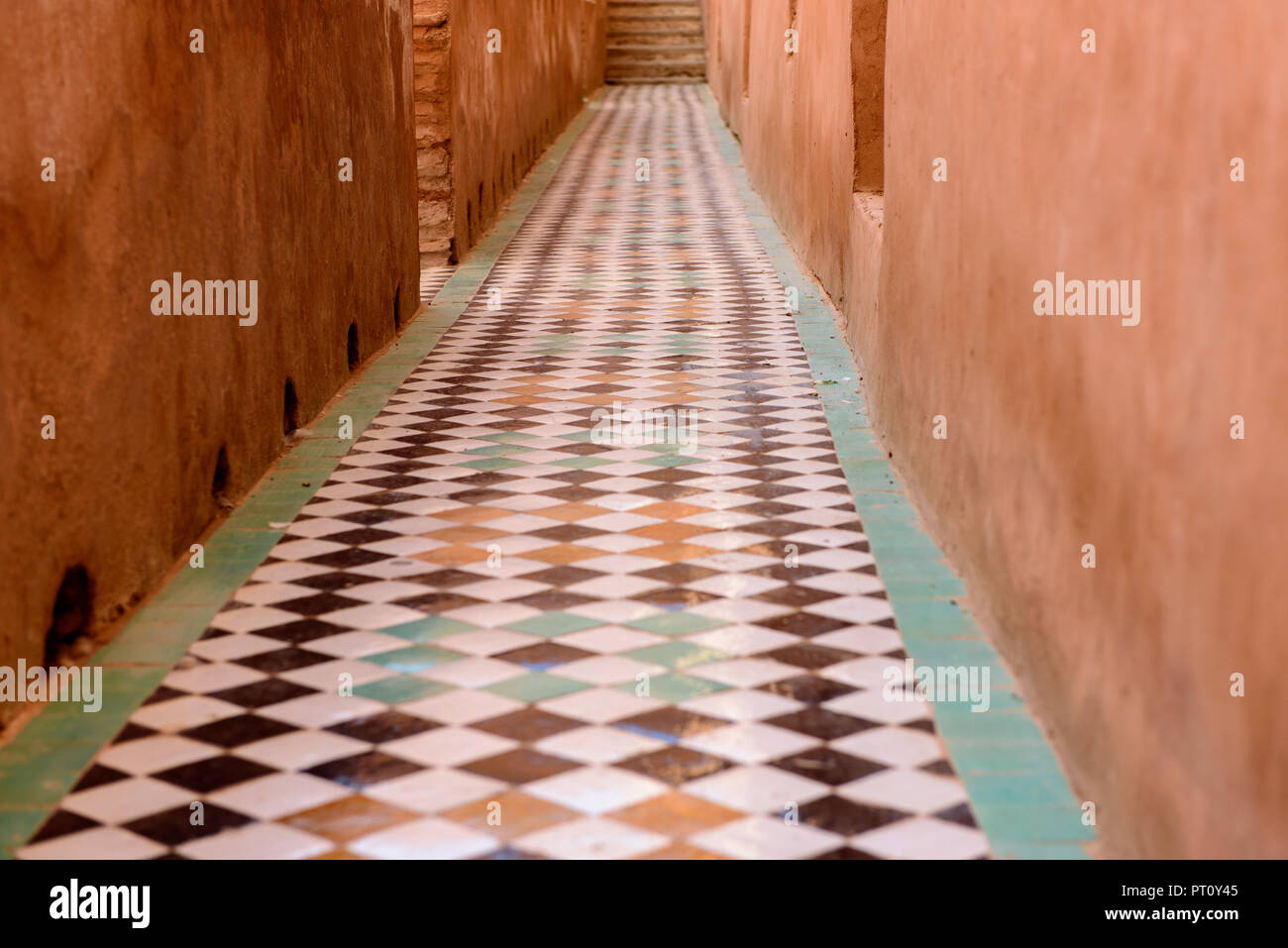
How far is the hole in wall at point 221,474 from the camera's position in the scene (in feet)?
20.2

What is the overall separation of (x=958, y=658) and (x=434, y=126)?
859 cm

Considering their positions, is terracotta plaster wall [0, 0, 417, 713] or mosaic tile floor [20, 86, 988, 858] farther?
terracotta plaster wall [0, 0, 417, 713]

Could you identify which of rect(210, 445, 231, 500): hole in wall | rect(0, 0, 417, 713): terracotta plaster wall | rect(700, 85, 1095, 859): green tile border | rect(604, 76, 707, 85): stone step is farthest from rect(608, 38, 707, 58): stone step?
rect(210, 445, 231, 500): hole in wall

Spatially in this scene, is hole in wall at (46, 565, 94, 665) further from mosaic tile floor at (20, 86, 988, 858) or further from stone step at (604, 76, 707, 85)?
stone step at (604, 76, 707, 85)

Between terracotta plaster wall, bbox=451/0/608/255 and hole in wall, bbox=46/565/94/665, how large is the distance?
8130mm

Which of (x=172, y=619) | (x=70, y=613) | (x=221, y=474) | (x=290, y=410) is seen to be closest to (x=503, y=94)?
(x=290, y=410)

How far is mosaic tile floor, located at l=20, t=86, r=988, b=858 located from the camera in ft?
11.8

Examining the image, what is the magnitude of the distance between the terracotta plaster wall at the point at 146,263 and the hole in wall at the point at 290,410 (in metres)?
0.07

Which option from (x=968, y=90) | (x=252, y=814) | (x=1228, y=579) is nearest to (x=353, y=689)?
(x=252, y=814)

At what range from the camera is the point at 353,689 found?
445 cm

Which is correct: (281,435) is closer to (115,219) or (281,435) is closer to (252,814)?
(115,219)
